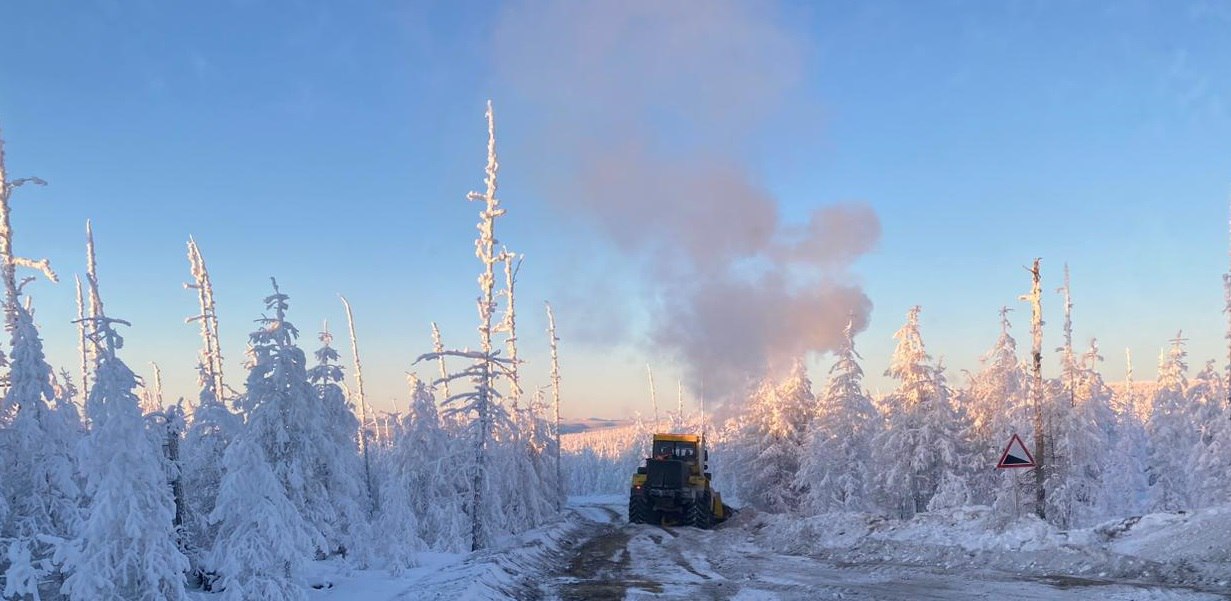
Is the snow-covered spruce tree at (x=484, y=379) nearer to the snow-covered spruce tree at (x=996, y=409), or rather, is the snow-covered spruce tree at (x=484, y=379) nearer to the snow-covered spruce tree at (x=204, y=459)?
the snow-covered spruce tree at (x=204, y=459)

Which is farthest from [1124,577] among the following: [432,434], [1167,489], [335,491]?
[1167,489]

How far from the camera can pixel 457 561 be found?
749 inches

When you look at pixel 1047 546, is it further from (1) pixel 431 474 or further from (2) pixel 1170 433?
(2) pixel 1170 433

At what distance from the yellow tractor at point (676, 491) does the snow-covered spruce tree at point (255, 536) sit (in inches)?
917

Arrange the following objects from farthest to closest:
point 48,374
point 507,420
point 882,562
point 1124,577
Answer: point 507,420
point 882,562
point 48,374
point 1124,577

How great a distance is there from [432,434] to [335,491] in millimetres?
14928

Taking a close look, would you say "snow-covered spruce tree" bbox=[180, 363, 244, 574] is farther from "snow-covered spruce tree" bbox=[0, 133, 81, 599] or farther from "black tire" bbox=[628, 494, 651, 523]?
"black tire" bbox=[628, 494, 651, 523]

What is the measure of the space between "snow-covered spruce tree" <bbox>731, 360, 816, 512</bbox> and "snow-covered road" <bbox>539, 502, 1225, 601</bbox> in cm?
2102

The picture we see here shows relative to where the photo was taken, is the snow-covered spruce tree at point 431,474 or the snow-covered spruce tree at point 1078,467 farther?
the snow-covered spruce tree at point 1078,467

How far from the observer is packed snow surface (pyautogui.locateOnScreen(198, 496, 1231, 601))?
13.5 m

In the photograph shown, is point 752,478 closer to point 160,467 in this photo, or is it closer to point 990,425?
point 990,425

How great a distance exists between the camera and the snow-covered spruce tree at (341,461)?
18875mm

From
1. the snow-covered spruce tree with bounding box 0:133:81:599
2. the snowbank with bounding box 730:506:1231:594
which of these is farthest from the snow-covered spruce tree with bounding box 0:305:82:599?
the snowbank with bounding box 730:506:1231:594

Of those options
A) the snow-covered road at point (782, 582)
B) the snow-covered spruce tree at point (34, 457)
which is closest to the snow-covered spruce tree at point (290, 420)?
the snow-covered spruce tree at point (34, 457)
